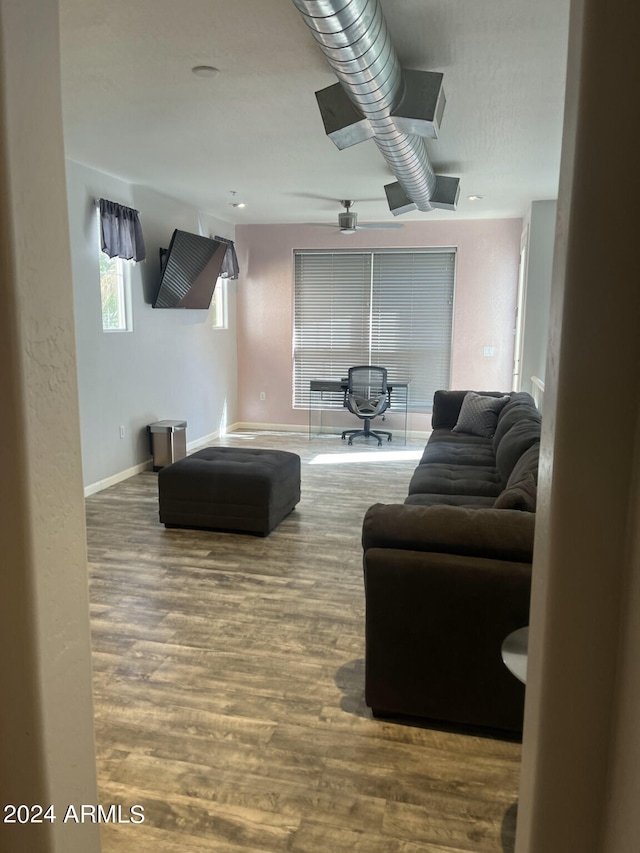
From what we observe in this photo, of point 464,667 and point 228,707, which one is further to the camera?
point 228,707

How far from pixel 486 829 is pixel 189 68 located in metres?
3.29

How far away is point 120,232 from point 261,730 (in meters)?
4.44

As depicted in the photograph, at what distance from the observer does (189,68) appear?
2.96m

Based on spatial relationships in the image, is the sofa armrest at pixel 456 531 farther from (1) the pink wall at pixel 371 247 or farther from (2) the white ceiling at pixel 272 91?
(1) the pink wall at pixel 371 247

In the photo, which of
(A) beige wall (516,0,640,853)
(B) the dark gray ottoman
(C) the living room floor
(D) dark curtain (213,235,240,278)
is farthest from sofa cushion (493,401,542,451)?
(D) dark curtain (213,235,240,278)

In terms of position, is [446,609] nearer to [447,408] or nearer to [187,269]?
[447,408]

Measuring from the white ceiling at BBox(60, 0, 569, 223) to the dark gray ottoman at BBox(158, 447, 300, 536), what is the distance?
2210mm

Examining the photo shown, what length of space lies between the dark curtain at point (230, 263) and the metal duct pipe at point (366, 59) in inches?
163

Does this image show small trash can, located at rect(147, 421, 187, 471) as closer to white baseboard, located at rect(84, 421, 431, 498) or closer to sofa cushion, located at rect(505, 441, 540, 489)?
white baseboard, located at rect(84, 421, 431, 498)

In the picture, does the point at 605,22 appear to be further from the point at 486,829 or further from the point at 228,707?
the point at 228,707

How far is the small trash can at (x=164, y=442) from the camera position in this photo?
611 centimetres

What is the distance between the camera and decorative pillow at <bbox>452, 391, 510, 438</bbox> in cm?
546

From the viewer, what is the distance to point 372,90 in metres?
2.65

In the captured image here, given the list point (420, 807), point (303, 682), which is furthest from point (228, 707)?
point (420, 807)
